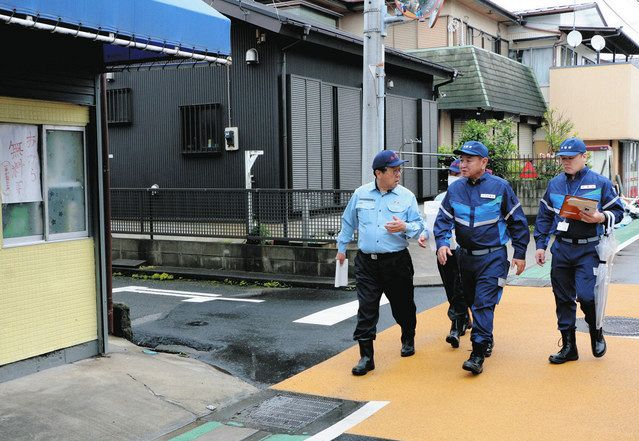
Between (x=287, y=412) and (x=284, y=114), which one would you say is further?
(x=284, y=114)

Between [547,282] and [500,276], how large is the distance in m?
5.42

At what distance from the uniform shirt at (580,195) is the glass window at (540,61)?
24.2 metres

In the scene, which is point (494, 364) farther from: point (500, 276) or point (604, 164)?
point (604, 164)

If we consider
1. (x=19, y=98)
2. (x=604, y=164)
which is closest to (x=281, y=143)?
(x=19, y=98)

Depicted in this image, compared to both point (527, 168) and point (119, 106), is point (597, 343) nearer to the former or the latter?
point (119, 106)

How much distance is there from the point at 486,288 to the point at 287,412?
2.08m

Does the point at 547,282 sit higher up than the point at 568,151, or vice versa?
the point at 568,151

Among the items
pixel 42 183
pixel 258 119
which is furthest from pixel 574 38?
pixel 42 183

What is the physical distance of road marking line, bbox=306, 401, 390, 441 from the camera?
5129 mm

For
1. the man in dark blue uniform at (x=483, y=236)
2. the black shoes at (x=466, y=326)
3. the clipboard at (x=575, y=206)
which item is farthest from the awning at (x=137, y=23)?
the black shoes at (x=466, y=326)

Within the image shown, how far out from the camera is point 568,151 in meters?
6.54

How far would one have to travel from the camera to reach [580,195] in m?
6.54

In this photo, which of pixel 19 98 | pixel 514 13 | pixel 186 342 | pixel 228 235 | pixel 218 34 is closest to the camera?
pixel 19 98

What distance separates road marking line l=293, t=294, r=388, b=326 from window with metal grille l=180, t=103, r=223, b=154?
6.62m
